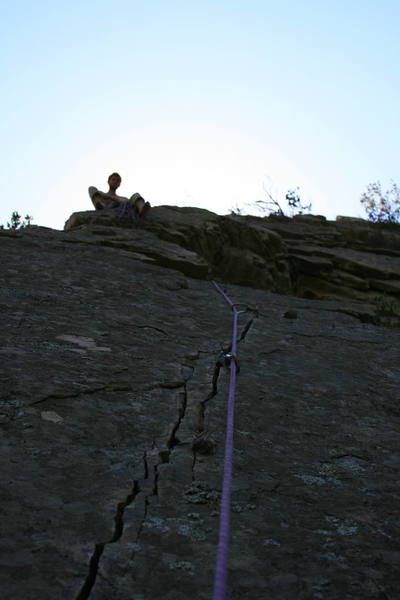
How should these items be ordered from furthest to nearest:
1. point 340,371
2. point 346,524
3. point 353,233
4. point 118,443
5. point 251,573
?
point 353,233 → point 340,371 → point 118,443 → point 346,524 → point 251,573

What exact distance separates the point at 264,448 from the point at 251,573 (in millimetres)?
784

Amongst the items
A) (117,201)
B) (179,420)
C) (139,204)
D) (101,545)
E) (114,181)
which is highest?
(114,181)

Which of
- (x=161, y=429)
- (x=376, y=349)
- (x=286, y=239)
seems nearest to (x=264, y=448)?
(x=161, y=429)

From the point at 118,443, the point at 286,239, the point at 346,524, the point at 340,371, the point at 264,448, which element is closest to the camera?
the point at 346,524

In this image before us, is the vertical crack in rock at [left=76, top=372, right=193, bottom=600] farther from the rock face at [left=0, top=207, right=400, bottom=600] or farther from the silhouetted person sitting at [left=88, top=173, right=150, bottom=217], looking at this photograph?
the silhouetted person sitting at [left=88, top=173, right=150, bottom=217]

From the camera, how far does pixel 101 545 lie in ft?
4.50

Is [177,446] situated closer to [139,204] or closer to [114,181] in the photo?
[139,204]

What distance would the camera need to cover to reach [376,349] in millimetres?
4148

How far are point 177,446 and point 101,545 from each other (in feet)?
2.19

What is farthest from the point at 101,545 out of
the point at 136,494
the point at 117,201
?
the point at 117,201

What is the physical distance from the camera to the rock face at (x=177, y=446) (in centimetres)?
133

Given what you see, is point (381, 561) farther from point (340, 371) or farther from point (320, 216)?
point (320, 216)

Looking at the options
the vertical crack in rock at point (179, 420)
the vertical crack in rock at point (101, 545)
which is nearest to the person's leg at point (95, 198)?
the vertical crack in rock at point (179, 420)

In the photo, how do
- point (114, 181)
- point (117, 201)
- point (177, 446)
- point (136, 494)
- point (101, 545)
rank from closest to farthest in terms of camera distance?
point (101, 545), point (136, 494), point (177, 446), point (117, 201), point (114, 181)
